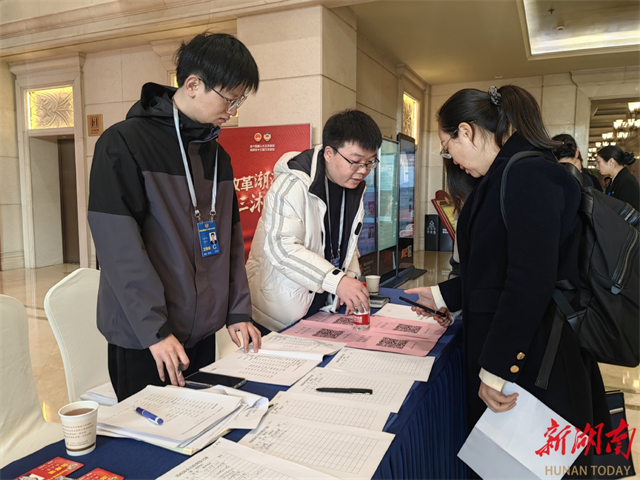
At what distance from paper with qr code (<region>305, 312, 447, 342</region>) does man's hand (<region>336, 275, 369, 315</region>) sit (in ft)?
0.42

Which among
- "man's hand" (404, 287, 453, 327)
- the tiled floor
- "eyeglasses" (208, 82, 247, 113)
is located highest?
"eyeglasses" (208, 82, 247, 113)

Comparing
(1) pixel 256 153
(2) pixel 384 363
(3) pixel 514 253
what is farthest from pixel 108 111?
(3) pixel 514 253

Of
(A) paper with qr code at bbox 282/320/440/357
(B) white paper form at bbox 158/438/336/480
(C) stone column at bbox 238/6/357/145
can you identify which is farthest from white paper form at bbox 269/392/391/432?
(C) stone column at bbox 238/6/357/145

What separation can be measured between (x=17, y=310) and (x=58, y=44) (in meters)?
5.80

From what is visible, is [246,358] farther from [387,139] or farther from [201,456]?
[387,139]

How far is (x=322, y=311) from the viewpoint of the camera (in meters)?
1.97

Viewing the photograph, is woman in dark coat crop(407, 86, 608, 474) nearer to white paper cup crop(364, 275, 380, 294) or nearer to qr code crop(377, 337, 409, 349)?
qr code crop(377, 337, 409, 349)

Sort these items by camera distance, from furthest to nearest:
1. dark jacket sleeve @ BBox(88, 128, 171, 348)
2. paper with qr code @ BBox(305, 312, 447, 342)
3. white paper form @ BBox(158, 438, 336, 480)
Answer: paper with qr code @ BBox(305, 312, 447, 342)
dark jacket sleeve @ BBox(88, 128, 171, 348)
white paper form @ BBox(158, 438, 336, 480)

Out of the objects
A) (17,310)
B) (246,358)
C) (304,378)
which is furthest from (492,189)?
(17,310)

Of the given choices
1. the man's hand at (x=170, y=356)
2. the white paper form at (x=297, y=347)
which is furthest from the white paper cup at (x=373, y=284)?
the man's hand at (x=170, y=356)

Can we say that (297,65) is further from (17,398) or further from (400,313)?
(17,398)

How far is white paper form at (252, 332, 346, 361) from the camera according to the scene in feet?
4.59

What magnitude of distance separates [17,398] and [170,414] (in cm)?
79

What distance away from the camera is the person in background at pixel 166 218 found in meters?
1.18
